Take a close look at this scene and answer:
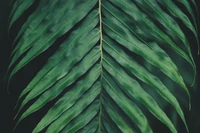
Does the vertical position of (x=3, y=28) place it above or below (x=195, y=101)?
above

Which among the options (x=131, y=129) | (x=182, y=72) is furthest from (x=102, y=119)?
(x=182, y=72)

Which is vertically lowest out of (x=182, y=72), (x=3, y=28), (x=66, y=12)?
(x=182, y=72)

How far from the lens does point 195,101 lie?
3.31ft

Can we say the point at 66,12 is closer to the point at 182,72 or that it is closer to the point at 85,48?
the point at 85,48

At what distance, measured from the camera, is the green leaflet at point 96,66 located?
2.05 feet

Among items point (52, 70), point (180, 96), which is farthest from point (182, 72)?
point (52, 70)

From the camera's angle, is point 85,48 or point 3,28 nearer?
point 85,48

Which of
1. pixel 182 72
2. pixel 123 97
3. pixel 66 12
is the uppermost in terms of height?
pixel 66 12

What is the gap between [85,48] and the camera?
26.0 inches

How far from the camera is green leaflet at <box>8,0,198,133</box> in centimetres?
62

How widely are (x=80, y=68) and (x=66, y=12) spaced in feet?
0.41

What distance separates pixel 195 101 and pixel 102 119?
0.45 meters

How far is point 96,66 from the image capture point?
26.6 inches

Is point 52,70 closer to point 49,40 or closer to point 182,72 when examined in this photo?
point 49,40
